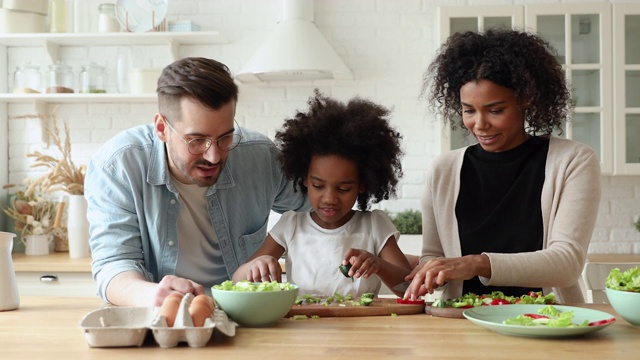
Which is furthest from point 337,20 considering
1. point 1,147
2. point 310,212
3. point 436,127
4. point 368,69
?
point 310,212

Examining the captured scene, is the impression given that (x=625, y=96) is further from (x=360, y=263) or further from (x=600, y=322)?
(x=600, y=322)

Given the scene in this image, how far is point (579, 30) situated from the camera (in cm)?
432

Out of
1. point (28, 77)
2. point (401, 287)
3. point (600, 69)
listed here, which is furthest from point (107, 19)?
point (401, 287)

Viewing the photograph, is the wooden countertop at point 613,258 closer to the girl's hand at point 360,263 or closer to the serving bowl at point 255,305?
the girl's hand at point 360,263

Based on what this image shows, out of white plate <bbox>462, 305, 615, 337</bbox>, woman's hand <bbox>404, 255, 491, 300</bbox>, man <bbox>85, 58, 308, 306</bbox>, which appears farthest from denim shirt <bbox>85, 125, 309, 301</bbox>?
white plate <bbox>462, 305, 615, 337</bbox>

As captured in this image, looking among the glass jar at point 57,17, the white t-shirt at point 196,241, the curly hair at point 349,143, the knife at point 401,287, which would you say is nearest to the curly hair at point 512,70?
the curly hair at point 349,143

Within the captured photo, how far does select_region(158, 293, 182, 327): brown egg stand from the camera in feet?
5.02

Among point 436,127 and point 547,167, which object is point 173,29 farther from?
point 547,167

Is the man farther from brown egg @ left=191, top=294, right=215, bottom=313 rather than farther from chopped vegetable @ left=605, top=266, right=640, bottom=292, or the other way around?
chopped vegetable @ left=605, top=266, right=640, bottom=292

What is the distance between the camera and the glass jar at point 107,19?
4.56 metres

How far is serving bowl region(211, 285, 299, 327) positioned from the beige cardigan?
51 centimetres

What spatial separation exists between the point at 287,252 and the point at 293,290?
2.21 feet

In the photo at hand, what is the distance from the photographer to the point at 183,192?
91.7 inches

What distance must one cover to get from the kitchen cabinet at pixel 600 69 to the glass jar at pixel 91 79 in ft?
6.43
